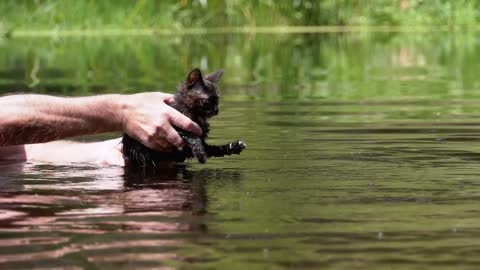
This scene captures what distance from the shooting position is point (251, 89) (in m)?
11.4

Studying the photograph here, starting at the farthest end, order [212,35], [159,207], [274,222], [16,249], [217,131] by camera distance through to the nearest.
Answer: [212,35]
[217,131]
[159,207]
[274,222]
[16,249]

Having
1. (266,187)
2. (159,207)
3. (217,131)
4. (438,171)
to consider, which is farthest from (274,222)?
(217,131)

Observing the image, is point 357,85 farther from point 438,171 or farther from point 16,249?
point 16,249

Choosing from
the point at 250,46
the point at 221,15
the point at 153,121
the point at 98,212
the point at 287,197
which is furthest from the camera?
the point at 221,15

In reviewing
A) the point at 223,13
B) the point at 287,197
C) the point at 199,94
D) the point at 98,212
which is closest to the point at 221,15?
the point at 223,13

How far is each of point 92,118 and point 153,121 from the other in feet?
1.21

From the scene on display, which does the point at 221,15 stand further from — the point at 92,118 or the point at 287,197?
the point at 287,197

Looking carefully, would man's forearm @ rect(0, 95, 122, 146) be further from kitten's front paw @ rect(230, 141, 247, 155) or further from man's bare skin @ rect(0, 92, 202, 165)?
kitten's front paw @ rect(230, 141, 247, 155)

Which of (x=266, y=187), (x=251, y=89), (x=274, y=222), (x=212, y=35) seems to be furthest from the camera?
(x=212, y=35)

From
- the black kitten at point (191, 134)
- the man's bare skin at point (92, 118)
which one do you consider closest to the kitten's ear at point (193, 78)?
the black kitten at point (191, 134)

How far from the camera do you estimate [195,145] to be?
17.9ft

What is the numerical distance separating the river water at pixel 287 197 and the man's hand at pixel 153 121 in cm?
19

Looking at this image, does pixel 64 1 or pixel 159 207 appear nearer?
pixel 159 207

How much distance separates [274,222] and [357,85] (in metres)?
7.76
